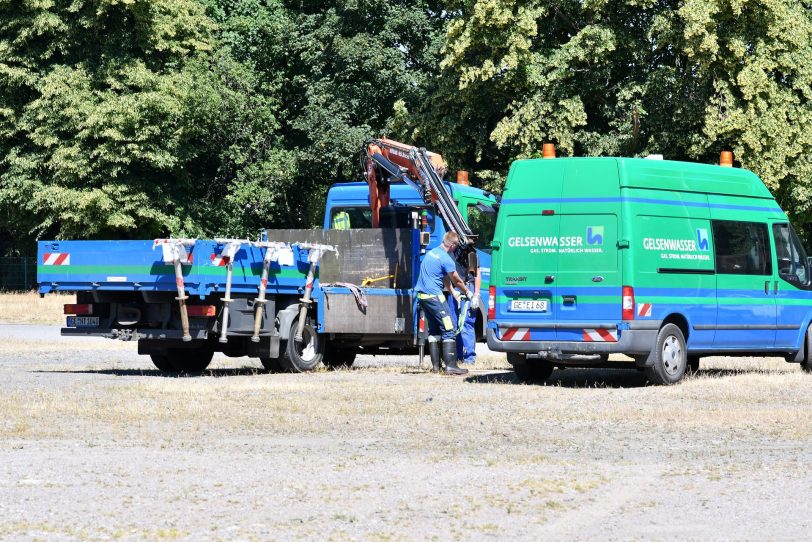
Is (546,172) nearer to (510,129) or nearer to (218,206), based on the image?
(510,129)

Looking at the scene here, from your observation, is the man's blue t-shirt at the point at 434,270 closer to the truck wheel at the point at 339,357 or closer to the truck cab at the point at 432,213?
the truck cab at the point at 432,213

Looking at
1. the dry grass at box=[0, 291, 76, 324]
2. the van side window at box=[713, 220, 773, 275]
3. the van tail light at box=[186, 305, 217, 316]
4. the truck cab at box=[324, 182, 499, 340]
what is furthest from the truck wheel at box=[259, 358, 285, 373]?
the dry grass at box=[0, 291, 76, 324]

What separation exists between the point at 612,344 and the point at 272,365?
513 cm

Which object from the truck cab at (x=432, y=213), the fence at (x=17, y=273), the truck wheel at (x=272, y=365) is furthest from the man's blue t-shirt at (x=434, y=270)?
the fence at (x=17, y=273)

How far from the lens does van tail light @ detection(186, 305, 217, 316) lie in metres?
17.7

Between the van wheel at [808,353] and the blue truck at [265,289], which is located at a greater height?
the blue truck at [265,289]

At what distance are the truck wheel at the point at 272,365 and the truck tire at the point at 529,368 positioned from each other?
322 centimetres

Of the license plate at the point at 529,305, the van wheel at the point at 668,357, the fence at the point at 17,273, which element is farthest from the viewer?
the fence at the point at 17,273

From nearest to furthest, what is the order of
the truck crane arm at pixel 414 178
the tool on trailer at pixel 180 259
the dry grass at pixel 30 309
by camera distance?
the tool on trailer at pixel 180 259 < the truck crane arm at pixel 414 178 < the dry grass at pixel 30 309

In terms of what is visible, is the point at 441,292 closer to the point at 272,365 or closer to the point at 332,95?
the point at 272,365

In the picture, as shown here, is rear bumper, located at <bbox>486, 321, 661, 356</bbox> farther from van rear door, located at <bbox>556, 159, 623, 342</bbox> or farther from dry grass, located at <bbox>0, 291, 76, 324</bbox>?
dry grass, located at <bbox>0, 291, 76, 324</bbox>

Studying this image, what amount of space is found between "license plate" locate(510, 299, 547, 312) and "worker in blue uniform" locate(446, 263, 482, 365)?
82.3 inches

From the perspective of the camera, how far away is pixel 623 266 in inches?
639

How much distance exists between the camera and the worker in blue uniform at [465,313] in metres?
19.5
